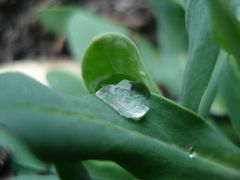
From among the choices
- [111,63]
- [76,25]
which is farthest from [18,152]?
[76,25]

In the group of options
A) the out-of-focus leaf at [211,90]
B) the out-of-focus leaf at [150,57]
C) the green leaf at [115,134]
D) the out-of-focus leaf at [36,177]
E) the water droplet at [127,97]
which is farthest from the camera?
the out-of-focus leaf at [150,57]

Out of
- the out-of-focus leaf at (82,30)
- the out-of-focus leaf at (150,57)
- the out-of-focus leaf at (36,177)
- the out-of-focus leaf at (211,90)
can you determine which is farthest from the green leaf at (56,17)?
the out-of-focus leaf at (211,90)

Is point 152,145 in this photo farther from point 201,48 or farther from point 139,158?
point 201,48

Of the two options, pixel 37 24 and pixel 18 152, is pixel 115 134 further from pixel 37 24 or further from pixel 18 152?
pixel 37 24

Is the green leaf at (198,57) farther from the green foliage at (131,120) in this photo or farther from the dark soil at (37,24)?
the dark soil at (37,24)

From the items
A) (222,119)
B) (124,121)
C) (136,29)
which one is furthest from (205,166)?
→ (136,29)

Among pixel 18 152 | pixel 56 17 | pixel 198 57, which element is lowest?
pixel 18 152
